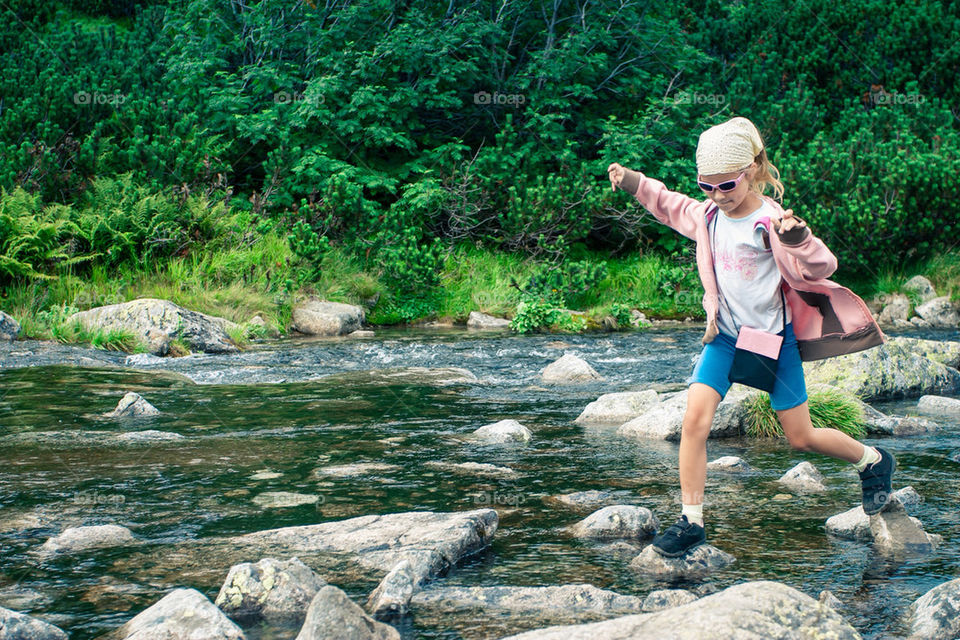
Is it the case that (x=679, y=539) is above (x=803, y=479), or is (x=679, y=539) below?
above

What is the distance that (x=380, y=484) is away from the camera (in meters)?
5.10

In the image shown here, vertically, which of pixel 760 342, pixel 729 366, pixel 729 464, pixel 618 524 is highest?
pixel 760 342

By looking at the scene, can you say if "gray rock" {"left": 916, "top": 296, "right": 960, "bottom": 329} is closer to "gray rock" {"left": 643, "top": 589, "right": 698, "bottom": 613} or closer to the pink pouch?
the pink pouch

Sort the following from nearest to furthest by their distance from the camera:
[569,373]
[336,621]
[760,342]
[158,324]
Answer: [336,621] < [760,342] < [569,373] < [158,324]

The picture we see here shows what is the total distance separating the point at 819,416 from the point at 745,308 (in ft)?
10.8

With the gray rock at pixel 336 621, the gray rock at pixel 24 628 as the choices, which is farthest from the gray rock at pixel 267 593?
the gray rock at pixel 24 628

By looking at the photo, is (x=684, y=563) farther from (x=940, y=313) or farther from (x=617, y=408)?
(x=940, y=313)

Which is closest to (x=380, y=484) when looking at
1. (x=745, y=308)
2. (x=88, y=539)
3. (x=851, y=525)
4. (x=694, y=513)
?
(x=88, y=539)

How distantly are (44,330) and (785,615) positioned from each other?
1180 centimetres

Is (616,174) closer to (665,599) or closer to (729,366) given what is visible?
(729,366)

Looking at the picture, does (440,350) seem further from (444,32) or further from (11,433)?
(444,32)

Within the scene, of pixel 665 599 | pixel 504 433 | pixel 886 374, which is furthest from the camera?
pixel 886 374

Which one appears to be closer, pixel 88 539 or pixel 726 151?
pixel 726 151

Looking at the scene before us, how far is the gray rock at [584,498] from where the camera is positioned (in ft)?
15.3
